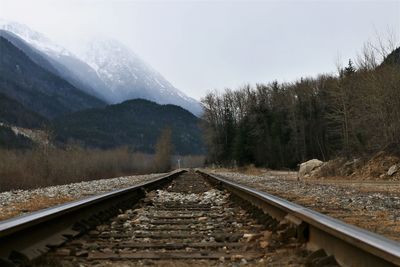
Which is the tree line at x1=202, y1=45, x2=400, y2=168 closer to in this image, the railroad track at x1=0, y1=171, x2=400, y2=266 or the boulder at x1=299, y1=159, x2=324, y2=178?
the boulder at x1=299, y1=159, x2=324, y2=178

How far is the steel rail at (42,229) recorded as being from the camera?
12.3ft

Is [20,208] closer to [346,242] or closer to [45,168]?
[346,242]

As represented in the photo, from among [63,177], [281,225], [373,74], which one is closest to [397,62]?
[373,74]

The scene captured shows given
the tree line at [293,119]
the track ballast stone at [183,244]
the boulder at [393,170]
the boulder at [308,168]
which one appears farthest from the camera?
the tree line at [293,119]

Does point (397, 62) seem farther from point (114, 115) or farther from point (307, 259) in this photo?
Result: point (114, 115)

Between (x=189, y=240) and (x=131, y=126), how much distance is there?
6334 inches

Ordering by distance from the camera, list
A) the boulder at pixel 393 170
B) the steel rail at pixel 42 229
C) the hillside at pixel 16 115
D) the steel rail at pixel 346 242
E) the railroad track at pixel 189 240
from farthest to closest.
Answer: the hillside at pixel 16 115, the boulder at pixel 393 170, the steel rail at pixel 42 229, the railroad track at pixel 189 240, the steel rail at pixel 346 242

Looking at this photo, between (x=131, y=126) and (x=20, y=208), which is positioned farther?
(x=131, y=126)

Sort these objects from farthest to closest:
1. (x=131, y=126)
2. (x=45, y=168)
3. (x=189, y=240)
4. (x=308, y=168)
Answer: (x=131, y=126), (x=45, y=168), (x=308, y=168), (x=189, y=240)

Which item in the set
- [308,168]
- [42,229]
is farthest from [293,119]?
[42,229]

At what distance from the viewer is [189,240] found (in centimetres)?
512

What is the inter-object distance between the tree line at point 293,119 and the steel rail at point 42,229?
33252 mm

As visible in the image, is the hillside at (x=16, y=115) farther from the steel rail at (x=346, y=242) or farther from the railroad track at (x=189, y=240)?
the steel rail at (x=346, y=242)

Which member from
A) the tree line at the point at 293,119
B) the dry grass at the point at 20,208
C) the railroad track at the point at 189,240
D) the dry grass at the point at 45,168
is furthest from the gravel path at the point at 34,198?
the tree line at the point at 293,119
